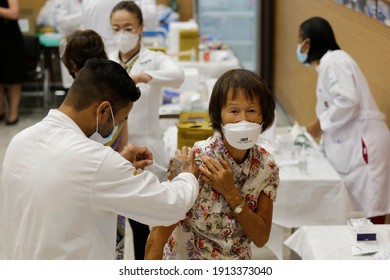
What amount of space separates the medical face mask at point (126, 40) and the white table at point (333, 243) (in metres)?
1.21

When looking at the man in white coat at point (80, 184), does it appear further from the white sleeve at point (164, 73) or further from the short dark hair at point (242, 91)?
the white sleeve at point (164, 73)

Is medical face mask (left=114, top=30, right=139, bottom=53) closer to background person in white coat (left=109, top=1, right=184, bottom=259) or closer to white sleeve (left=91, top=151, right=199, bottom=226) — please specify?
background person in white coat (left=109, top=1, right=184, bottom=259)

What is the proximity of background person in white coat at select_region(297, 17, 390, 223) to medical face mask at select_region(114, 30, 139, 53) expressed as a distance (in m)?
1.07

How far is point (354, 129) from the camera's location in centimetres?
367

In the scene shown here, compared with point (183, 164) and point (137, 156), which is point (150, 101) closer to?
point (137, 156)

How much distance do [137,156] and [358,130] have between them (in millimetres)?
1752

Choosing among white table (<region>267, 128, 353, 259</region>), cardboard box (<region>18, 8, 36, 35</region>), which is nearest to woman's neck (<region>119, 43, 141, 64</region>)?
white table (<region>267, 128, 353, 259</region>)

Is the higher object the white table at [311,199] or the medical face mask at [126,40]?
the medical face mask at [126,40]

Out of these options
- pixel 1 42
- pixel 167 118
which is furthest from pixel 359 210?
pixel 1 42

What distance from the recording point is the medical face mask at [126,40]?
3.28 meters

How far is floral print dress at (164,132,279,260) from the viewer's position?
2.10 m

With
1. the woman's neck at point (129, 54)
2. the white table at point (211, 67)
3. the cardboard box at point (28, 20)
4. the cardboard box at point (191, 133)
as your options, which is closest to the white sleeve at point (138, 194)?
the cardboard box at point (191, 133)

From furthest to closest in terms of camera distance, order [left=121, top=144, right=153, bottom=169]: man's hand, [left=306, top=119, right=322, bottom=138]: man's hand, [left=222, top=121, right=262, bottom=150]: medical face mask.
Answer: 1. [left=306, top=119, right=322, bottom=138]: man's hand
2. [left=121, top=144, right=153, bottom=169]: man's hand
3. [left=222, top=121, right=262, bottom=150]: medical face mask
